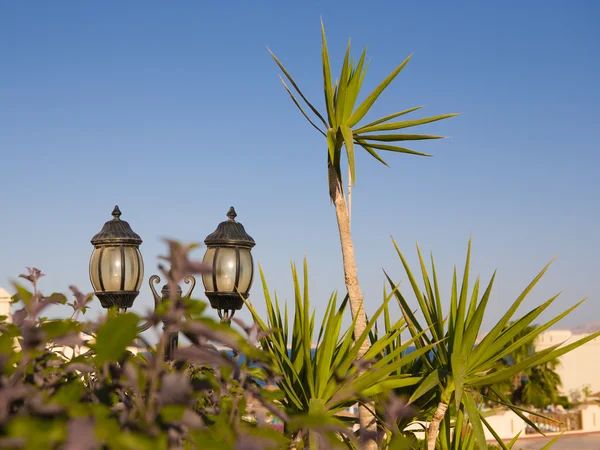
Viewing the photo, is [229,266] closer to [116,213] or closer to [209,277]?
[209,277]

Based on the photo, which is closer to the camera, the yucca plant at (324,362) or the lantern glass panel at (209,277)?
the yucca plant at (324,362)

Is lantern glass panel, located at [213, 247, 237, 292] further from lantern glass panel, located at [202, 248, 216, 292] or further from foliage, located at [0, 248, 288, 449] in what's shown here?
foliage, located at [0, 248, 288, 449]

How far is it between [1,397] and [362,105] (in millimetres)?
6331

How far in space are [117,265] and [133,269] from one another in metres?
0.16

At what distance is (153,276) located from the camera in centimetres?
686

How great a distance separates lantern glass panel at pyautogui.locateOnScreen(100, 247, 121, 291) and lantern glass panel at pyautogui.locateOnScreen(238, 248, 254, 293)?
121 centimetres

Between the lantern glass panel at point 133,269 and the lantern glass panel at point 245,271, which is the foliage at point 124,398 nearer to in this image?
the lantern glass panel at point 245,271

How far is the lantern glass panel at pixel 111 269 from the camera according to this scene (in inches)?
279

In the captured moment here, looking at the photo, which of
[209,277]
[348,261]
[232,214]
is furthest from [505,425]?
[209,277]

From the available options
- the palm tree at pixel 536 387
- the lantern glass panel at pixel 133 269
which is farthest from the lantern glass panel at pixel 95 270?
the palm tree at pixel 536 387

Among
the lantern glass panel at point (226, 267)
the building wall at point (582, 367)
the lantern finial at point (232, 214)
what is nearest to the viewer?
the lantern glass panel at point (226, 267)

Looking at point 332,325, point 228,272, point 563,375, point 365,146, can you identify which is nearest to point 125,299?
point 228,272

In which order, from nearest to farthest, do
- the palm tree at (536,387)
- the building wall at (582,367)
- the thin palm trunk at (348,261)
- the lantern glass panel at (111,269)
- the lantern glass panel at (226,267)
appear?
the thin palm trunk at (348,261), the lantern glass panel at (226,267), the lantern glass panel at (111,269), the palm tree at (536,387), the building wall at (582,367)

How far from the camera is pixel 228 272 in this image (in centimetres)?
683
